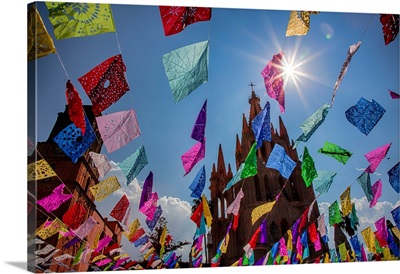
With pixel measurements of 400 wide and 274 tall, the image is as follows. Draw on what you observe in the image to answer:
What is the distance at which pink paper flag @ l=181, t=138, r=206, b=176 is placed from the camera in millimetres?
8727

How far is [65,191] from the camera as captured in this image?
819cm

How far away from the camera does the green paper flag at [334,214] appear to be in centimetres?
918

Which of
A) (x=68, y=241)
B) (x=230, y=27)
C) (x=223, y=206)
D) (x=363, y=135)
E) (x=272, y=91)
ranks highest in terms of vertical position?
(x=230, y=27)

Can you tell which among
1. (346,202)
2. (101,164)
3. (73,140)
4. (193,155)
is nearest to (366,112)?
(346,202)

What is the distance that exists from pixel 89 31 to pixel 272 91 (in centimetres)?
365

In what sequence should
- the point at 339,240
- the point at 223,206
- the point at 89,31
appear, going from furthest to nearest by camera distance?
the point at 223,206 < the point at 339,240 < the point at 89,31

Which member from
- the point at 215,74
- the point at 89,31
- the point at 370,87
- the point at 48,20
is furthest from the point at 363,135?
the point at 48,20

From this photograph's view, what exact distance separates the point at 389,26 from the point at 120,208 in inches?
253

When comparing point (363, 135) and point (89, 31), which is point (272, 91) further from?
point (89, 31)

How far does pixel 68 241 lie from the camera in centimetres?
789

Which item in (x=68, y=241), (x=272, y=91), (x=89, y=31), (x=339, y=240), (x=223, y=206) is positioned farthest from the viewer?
(x=223, y=206)

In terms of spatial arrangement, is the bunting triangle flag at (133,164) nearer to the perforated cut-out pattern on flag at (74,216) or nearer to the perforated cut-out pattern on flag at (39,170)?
the perforated cut-out pattern on flag at (74,216)

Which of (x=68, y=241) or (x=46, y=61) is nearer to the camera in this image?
(x=46, y=61)

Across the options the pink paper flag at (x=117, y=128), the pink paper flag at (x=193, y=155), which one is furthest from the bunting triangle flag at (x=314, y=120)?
the pink paper flag at (x=117, y=128)
